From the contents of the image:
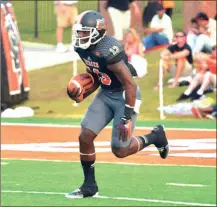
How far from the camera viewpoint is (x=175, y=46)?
2409cm

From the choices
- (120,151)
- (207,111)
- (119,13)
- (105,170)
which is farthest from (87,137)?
(119,13)

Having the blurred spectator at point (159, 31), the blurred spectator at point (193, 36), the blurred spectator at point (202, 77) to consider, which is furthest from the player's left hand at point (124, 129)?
the blurred spectator at point (159, 31)

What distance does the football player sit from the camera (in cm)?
995

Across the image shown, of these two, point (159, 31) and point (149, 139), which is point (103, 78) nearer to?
point (149, 139)

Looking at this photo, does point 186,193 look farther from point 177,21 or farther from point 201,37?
point 177,21

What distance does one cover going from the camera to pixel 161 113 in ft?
Result: 76.8

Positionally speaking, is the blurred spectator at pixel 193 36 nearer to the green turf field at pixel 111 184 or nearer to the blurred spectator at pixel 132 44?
the blurred spectator at pixel 132 44

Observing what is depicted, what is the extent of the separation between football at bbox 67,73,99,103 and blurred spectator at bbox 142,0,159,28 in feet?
59.4

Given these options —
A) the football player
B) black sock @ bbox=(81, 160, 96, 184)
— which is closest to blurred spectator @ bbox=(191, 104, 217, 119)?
the football player

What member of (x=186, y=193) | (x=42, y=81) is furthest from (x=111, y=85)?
(x=42, y=81)

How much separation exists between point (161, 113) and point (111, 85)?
12622 millimetres

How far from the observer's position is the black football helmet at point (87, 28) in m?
9.88

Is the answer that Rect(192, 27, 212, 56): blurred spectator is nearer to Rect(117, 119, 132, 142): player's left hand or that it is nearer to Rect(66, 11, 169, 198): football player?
Rect(66, 11, 169, 198): football player

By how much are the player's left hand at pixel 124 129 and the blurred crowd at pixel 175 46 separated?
1217cm
